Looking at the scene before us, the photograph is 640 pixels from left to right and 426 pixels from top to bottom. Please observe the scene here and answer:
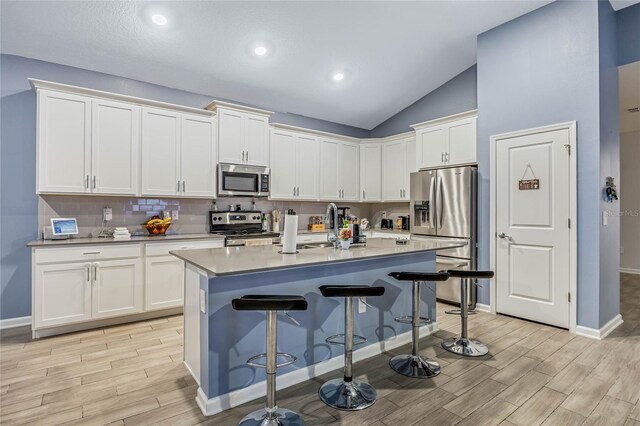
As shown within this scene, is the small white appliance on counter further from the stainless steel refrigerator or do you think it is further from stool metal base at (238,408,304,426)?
the stainless steel refrigerator

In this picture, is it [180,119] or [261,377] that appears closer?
[261,377]

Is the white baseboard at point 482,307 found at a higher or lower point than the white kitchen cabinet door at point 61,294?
lower

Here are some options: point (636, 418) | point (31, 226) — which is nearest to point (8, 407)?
point (31, 226)

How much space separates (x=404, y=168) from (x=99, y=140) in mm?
4443

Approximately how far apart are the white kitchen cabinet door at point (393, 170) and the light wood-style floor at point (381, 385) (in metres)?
2.99

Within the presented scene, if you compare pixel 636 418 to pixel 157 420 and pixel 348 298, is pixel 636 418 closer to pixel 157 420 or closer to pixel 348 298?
pixel 348 298

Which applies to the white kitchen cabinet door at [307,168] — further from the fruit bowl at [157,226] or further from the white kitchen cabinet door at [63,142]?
the white kitchen cabinet door at [63,142]

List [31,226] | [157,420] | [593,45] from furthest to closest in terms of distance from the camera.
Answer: [31,226]
[593,45]
[157,420]

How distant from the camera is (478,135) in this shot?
4.39 metres

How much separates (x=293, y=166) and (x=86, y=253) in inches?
119

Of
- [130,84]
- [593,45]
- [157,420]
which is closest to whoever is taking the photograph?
[157,420]

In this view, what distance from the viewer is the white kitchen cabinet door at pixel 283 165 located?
5223 mm

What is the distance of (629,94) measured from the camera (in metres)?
4.73

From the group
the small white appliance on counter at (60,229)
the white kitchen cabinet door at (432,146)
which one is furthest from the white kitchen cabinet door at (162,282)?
the white kitchen cabinet door at (432,146)
